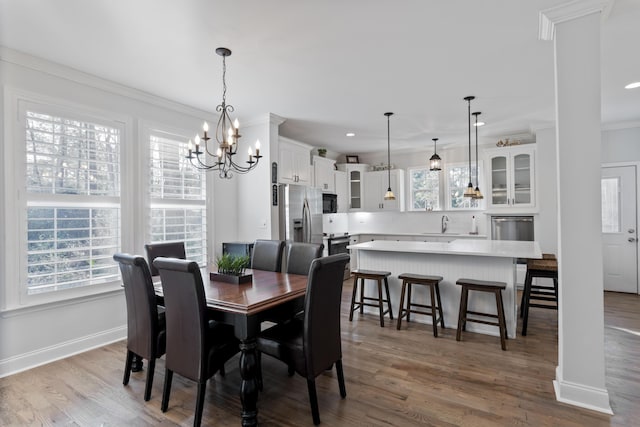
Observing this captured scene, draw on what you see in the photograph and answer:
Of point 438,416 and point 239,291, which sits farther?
point 239,291

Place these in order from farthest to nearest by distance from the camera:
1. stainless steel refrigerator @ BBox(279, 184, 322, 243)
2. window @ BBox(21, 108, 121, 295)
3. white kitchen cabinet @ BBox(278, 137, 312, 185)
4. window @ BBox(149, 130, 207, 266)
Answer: white kitchen cabinet @ BBox(278, 137, 312, 185)
stainless steel refrigerator @ BBox(279, 184, 322, 243)
window @ BBox(149, 130, 207, 266)
window @ BBox(21, 108, 121, 295)

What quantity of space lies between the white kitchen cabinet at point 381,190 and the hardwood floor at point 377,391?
→ 3756 millimetres

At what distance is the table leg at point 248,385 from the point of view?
77.5 inches

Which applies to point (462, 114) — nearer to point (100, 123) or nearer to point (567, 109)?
point (567, 109)

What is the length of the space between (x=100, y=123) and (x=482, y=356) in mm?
4389

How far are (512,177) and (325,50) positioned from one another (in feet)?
14.0

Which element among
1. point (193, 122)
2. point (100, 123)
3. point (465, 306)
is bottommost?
point (465, 306)

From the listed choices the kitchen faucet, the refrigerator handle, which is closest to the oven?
the refrigerator handle

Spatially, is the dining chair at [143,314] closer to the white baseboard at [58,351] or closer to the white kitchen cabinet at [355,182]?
the white baseboard at [58,351]

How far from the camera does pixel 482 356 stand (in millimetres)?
2951

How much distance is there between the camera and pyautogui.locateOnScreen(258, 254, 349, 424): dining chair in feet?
6.59

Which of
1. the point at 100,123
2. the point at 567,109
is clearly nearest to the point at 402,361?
the point at 567,109

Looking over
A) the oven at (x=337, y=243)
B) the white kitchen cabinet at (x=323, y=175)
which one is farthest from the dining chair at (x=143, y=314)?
the white kitchen cabinet at (x=323, y=175)

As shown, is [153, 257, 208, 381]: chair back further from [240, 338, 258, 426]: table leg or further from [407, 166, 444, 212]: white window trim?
[407, 166, 444, 212]: white window trim
